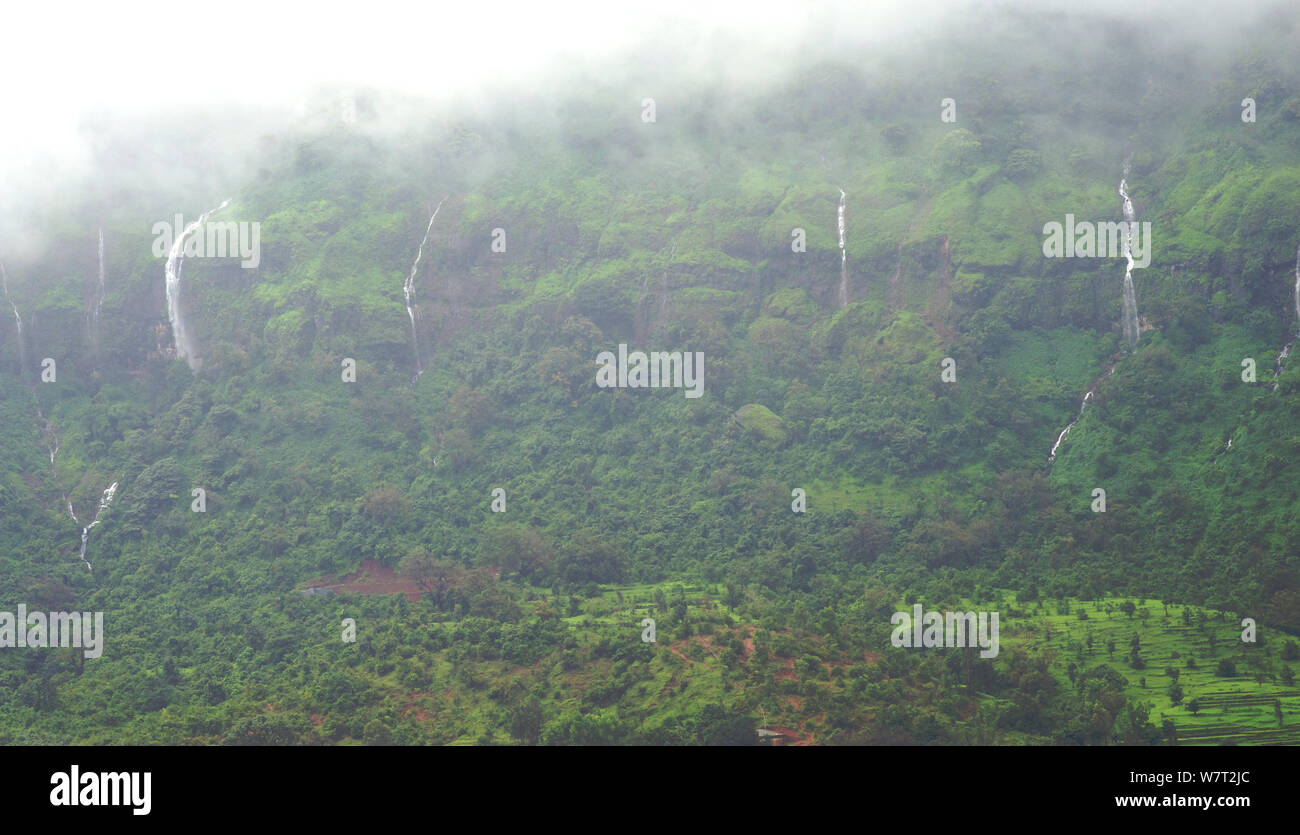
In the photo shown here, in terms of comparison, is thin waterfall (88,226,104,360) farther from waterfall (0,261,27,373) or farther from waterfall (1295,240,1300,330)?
waterfall (1295,240,1300,330)

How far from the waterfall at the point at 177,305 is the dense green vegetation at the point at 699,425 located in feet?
2.11

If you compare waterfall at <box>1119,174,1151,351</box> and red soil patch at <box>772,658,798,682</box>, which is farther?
waterfall at <box>1119,174,1151,351</box>

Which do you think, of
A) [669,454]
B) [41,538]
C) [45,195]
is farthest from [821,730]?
[45,195]

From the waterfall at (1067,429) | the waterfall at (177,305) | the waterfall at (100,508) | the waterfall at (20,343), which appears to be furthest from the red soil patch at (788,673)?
the waterfall at (20,343)

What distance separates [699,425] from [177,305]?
29.9 m

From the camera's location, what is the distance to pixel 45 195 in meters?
76.4

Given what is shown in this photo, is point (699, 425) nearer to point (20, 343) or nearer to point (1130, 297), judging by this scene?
point (1130, 297)

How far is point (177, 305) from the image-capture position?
242 ft

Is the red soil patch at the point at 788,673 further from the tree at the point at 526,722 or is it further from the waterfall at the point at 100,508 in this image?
the waterfall at the point at 100,508

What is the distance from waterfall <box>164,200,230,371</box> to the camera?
239 ft

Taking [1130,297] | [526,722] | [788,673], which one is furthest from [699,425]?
[526,722]

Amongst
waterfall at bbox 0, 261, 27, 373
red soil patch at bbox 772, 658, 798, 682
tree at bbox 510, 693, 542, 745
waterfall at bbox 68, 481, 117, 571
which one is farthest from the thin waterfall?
red soil patch at bbox 772, 658, 798, 682

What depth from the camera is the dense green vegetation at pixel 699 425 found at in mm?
46594

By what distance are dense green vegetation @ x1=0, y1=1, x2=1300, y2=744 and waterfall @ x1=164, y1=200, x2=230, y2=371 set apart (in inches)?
25.3
